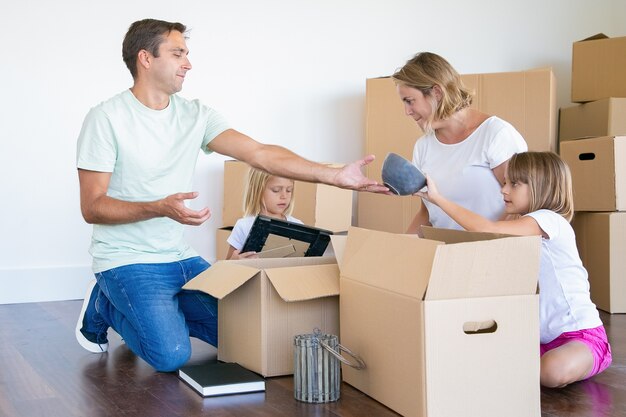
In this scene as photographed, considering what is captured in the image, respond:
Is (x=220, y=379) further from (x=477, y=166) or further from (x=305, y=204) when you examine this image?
(x=305, y=204)

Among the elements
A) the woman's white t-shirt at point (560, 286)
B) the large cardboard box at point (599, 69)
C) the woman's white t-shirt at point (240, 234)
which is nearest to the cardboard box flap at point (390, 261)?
the woman's white t-shirt at point (560, 286)

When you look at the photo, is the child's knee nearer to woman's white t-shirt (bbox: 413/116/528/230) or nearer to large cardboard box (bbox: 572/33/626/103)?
woman's white t-shirt (bbox: 413/116/528/230)

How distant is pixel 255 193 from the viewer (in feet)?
9.75

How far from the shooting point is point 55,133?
3.54m

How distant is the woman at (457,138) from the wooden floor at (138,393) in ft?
2.02

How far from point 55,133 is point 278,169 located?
1613mm

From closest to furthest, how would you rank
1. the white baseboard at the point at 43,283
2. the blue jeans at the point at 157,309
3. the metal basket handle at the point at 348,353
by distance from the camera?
the metal basket handle at the point at 348,353 < the blue jeans at the point at 157,309 < the white baseboard at the point at 43,283

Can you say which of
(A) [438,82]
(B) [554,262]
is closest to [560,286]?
Result: (B) [554,262]

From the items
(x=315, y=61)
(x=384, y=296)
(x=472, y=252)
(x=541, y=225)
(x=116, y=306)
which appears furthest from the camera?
(x=315, y=61)

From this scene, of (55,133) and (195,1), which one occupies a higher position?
(195,1)

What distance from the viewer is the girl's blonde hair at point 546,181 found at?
2.09 meters

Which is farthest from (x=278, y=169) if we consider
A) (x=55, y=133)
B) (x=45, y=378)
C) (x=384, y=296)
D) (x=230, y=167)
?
(x=55, y=133)

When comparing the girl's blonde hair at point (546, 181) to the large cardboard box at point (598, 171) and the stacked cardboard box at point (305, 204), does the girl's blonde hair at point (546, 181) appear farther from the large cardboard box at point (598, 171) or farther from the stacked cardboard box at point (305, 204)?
the stacked cardboard box at point (305, 204)

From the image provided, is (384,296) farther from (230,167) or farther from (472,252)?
(230,167)
